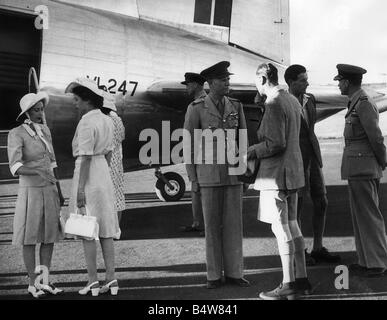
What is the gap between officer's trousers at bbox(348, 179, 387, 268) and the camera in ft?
13.0

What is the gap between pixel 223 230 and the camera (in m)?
3.89

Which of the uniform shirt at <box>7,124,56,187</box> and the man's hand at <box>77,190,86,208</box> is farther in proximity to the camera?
the uniform shirt at <box>7,124,56,187</box>

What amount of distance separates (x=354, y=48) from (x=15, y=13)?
2715mm

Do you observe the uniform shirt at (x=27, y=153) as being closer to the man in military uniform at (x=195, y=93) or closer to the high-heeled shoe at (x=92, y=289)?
the high-heeled shoe at (x=92, y=289)

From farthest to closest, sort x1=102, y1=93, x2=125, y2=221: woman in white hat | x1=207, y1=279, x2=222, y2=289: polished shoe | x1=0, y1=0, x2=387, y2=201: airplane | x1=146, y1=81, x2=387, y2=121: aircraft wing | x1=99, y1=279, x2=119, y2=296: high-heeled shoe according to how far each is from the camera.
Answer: x1=146, y1=81, x2=387, y2=121: aircraft wing, x1=0, y1=0, x2=387, y2=201: airplane, x1=102, y1=93, x2=125, y2=221: woman in white hat, x1=207, y1=279, x2=222, y2=289: polished shoe, x1=99, y1=279, x2=119, y2=296: high-heeled shoe

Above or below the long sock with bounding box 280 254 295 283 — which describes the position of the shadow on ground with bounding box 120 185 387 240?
above

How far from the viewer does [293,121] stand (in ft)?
11.6

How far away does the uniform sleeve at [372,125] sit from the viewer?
3.91m

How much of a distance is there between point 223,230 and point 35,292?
1.37 meters

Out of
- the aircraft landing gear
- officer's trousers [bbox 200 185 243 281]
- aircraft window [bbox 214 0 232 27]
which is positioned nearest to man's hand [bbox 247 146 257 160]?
officer's trousers [bbox 200 185 243 281]

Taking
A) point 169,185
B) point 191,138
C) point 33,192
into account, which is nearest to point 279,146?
point 191,138

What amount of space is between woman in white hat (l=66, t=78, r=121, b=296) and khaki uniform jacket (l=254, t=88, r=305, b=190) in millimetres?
1026

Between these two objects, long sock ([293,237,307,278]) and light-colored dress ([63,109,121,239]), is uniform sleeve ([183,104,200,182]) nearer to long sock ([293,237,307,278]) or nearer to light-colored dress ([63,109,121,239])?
light-colored dress ([63,109,121,239])
